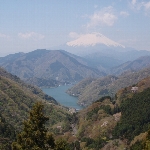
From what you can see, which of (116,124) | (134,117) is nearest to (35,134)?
(116,124)

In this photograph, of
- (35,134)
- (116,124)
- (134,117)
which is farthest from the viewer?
(116,124)

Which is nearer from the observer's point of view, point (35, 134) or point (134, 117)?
point (35, 134)

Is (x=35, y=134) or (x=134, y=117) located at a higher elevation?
(x=35, y=134)


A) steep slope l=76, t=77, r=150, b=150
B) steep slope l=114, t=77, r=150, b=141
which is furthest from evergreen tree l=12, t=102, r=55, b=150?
steep slope l=114, t=77, r=150, b=141

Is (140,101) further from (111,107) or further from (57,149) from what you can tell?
(57,149)

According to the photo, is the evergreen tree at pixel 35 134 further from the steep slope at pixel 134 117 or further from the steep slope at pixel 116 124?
the steep slope at pixel 134 117

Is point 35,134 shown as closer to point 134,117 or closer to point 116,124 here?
point 116,124

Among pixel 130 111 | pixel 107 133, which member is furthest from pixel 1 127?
pixel 130 111

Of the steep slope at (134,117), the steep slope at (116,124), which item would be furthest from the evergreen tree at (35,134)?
the steep slope at (134,117)
